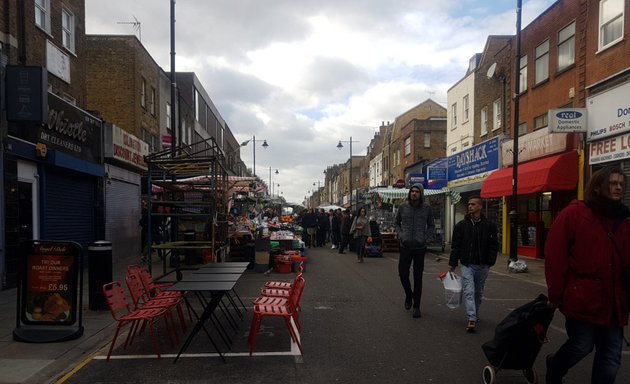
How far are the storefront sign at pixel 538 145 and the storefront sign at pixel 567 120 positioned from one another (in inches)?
49.9

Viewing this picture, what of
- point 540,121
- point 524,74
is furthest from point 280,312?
point 524,74

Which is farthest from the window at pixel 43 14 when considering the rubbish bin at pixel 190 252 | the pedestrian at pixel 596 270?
the pedestrian at pixel 596 270

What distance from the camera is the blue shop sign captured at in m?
20.9

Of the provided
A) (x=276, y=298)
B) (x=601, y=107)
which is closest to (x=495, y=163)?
(x=601, y=107)

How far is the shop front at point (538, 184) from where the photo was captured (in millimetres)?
14805

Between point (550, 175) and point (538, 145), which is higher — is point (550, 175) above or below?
below

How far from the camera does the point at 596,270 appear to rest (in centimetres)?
355

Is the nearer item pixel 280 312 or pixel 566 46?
pixel 280 312

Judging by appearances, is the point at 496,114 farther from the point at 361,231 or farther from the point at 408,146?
the point at 408,146

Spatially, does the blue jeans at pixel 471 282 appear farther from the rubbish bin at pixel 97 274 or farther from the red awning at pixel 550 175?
the red awning at pixel 550 175

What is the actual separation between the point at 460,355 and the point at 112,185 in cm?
1374

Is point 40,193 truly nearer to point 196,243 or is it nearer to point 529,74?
point 196,243

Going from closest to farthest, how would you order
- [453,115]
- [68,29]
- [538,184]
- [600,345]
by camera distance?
[600,345]
[68,29]
[538,184]
[453,115]

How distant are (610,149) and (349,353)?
11.1 m
